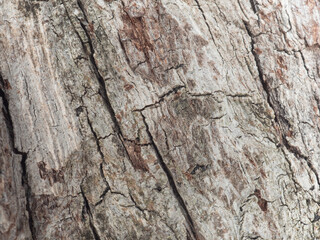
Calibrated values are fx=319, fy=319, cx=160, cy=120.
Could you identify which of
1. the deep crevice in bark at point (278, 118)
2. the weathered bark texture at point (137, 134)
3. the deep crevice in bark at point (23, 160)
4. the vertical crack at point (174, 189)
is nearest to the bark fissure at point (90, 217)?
the weathered bark texture at point (137, 134)

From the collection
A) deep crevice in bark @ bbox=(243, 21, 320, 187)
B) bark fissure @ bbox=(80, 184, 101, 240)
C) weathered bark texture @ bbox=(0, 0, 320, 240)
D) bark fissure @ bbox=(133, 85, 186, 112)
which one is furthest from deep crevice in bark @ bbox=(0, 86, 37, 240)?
deep crevice in bark @ bbox=(243, 21, 320, 187)

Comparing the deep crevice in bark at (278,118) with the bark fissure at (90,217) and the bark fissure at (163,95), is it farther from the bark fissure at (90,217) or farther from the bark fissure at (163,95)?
the bark fissure at (90,217)

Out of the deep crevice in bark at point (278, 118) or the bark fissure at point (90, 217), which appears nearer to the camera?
the bark fissure at point (90, 217)

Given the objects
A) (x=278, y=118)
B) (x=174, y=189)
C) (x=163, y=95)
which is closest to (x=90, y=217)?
(x=174, y=189)

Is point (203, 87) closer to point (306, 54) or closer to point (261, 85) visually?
point (261, 85)

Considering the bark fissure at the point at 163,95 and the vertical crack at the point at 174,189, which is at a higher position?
the bark fissure at the point at 163,95

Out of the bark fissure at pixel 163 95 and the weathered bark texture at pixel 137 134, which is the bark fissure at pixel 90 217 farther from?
the bark fissure at pixel 163 95

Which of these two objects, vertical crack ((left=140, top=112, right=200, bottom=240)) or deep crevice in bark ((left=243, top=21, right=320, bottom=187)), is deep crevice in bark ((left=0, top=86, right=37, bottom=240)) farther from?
deep crevice in bark ((left=243, top=21, right=320, bottom=187))

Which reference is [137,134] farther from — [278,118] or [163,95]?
[278,118]

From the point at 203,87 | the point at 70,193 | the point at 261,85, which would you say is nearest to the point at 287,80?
the point at 261,85
